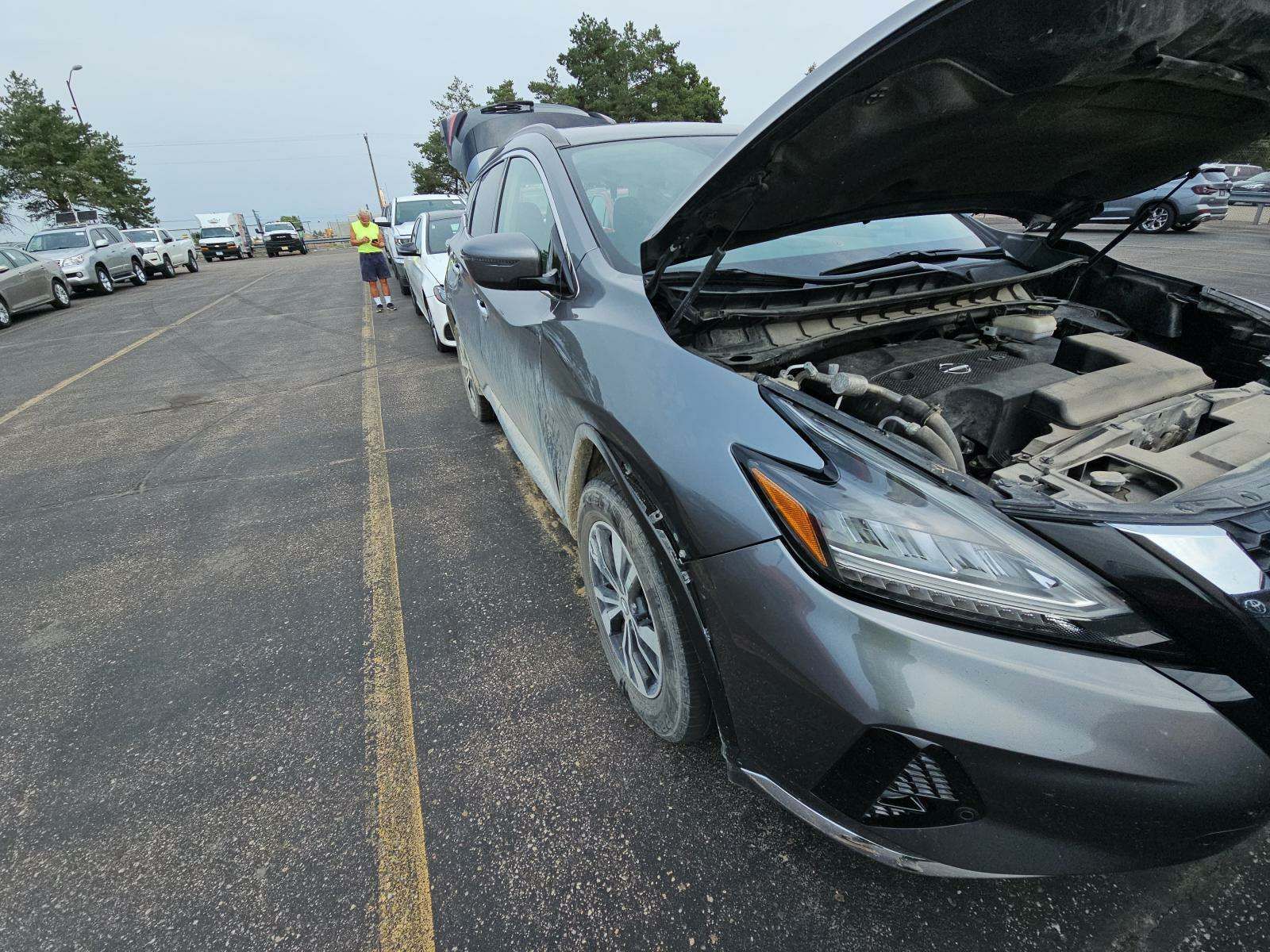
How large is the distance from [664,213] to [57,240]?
767 inches

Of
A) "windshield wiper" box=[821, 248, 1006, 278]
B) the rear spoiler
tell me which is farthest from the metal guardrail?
"windshield wiper" box=[821, 248, 1006, 278]

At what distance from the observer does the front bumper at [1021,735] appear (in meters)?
0.99

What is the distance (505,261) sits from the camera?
2.07m

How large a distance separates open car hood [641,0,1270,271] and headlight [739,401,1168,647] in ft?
2.34

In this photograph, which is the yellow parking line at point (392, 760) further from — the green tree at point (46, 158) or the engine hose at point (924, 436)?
the green tree at point (46, 158)

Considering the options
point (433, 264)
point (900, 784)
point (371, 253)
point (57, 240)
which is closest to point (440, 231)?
point (433, 264)

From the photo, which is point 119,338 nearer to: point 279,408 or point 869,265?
point 279,408

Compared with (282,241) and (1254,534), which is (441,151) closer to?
(282,241)

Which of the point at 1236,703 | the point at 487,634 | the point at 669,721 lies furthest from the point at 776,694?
the point at 487,634

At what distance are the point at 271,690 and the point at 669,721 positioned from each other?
1.47 metres

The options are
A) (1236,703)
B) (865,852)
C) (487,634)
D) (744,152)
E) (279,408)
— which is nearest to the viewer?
(1236,703)

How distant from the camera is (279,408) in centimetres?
550

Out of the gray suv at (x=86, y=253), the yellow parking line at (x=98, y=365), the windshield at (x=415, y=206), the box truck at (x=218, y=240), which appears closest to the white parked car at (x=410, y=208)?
the windshield at (x=415, y=206)

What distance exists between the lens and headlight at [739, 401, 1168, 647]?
3.46ft
